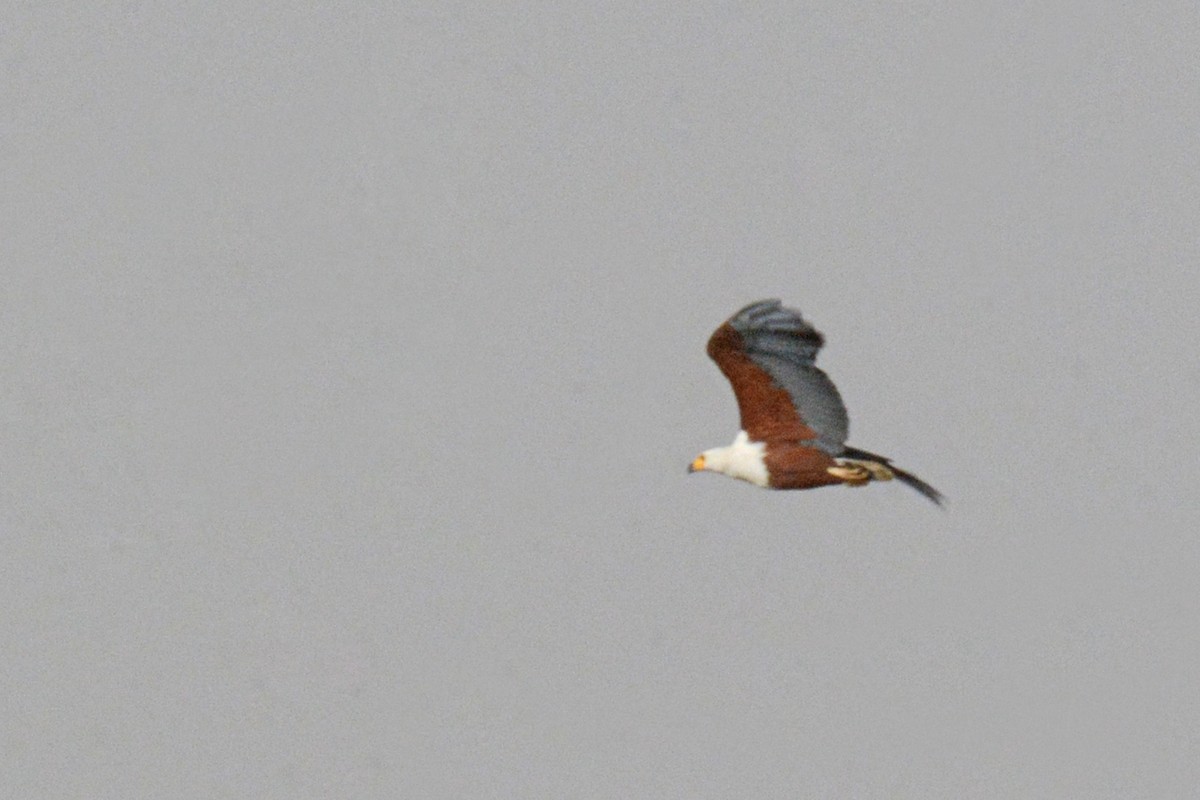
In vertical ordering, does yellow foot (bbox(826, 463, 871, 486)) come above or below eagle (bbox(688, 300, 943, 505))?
below

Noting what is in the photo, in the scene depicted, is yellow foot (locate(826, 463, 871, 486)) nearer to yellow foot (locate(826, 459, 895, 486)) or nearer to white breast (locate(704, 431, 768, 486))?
yellow foot (locate(826, 459, 895, 486))

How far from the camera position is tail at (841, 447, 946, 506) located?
27.3 meters

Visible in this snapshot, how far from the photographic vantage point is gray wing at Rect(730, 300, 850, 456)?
2789 cm

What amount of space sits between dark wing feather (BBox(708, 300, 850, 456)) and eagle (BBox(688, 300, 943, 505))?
0.01 meters

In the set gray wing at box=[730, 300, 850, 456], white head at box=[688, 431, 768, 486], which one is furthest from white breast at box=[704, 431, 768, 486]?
gray wing at box=[730, 300, 850, 456]

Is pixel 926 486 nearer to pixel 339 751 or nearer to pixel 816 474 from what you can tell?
pixel 816 474

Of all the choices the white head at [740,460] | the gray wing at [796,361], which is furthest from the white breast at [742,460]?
the gray wing at [796,361]

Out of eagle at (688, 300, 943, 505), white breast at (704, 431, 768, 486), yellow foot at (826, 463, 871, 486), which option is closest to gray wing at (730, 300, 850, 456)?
eagle at (688, 300, 943, 505)

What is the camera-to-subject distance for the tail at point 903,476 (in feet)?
89.6

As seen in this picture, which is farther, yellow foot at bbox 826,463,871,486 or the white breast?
the white breast

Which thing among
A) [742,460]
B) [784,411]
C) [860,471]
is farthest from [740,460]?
[860,471]

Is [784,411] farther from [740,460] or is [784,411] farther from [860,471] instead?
[860,471]

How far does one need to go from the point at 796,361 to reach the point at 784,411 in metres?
0.73

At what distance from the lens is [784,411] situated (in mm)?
28625
